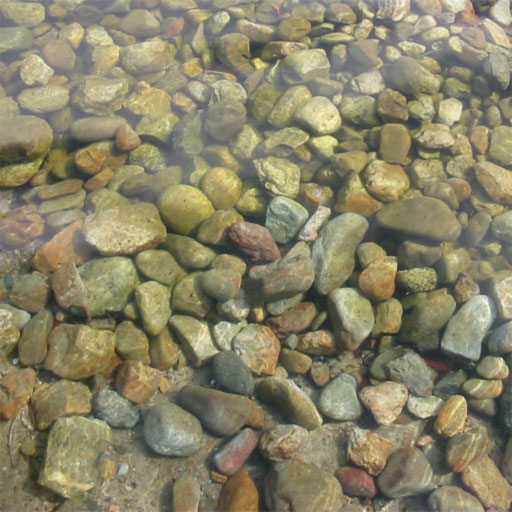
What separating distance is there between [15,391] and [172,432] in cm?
67

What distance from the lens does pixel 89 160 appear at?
257 cm

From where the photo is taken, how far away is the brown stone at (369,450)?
75.3 inches

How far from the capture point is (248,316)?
227 centimetres

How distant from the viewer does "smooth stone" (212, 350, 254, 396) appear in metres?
2.05

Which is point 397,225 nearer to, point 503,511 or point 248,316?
point 248,316

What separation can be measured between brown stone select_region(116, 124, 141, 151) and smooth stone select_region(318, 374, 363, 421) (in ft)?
5.17

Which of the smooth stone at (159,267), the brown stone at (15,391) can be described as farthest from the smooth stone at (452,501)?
the brown stone at (15,391)

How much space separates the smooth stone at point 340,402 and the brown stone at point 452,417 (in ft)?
1.03

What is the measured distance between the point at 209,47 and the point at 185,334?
1887 millimetres

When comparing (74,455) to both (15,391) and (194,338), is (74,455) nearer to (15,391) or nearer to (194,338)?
(15,391)

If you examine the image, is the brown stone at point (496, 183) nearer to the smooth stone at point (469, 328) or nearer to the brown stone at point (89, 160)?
the smooth stone at point (469, 328)

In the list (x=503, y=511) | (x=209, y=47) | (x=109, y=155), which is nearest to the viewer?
(x=503, y=511)

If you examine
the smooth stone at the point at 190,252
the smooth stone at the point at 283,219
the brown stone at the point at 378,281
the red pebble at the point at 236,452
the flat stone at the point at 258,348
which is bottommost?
the red pebble at the point at 236,452

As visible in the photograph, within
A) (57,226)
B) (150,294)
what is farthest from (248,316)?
(57,226)
